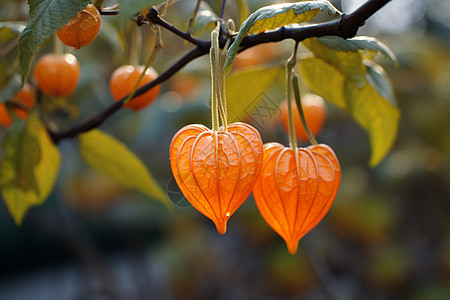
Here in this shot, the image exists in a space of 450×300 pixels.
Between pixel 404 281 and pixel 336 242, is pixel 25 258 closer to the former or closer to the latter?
pixel 336 242

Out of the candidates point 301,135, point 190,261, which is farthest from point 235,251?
point 301,135

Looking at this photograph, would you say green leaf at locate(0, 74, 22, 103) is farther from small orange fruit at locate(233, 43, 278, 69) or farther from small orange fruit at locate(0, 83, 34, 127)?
small orange fruit at locate(233, 43, 278, 69)

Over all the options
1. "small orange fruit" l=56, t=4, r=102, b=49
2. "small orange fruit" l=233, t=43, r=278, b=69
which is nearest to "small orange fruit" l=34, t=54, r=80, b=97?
"small orange fruit" l=56, t=4, r=102, b=49

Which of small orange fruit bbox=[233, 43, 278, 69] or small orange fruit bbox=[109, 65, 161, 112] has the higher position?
small orange fruit bbox=[109, 65, 161, 112]

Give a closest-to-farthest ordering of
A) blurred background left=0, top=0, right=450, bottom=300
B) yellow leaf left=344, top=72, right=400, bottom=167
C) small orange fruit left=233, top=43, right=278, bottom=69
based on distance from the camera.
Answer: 1. yellow leaf left=344, top=72, right=400, bottom=167
2. small orange fruit left=233, top=43, right=278, bottom=69
3. blurred background left=0, top=0, right=450, bottom=300

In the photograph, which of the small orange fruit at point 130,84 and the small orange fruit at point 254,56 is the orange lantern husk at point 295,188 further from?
the small orange fruit at point 254,56

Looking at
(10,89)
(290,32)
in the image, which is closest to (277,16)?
(290,32)
